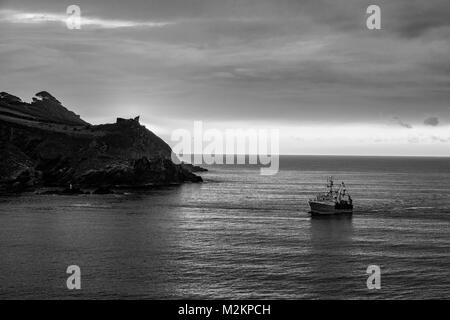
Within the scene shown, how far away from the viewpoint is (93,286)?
61.8 meters

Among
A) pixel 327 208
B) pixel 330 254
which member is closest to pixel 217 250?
pixel 330 254

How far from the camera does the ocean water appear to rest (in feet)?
201

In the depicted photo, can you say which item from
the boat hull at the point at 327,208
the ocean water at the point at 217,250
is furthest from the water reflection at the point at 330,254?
the boat hull at the point at 327,208

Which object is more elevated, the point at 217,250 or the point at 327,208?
the point at 327,208

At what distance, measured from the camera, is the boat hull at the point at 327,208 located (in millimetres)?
131125

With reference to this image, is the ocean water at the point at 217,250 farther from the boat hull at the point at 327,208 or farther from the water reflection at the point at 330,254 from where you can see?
the boat hull at the point at 327,208

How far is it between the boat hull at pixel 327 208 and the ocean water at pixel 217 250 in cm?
Result: 294

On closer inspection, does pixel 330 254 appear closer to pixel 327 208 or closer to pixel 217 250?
pixel 217 250

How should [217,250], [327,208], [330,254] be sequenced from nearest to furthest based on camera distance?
[330,254], [217,250], [327,208]

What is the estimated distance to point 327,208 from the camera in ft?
432

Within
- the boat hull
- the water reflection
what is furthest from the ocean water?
the boat hull

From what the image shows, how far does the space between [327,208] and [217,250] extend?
54.9 meters

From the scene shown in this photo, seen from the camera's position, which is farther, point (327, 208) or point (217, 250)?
point (327, 208)
